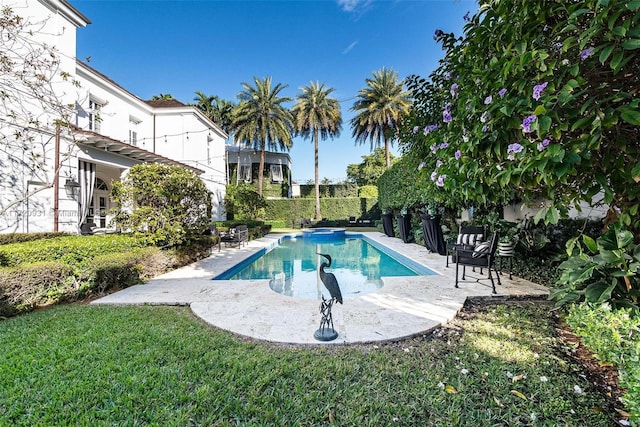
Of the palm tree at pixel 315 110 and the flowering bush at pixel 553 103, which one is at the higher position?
the palm tree at pixel 315 110

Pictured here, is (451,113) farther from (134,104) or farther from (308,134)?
(308,134)

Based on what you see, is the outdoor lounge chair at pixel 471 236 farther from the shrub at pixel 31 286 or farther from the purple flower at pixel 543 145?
→ the shrub at pixel 31 286

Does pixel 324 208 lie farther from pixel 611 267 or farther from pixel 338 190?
pixel 611 267

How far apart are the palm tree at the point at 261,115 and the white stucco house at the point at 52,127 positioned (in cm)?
1033

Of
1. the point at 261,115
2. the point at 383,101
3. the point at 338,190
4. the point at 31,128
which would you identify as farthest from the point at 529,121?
the point at 338,190

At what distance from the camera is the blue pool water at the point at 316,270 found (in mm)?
6965

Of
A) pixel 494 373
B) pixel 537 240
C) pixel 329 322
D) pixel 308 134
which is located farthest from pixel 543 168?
pixel 308 134

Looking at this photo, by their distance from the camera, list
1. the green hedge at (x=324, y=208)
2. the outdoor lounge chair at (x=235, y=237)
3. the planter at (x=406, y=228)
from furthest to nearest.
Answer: the green hedge at (x=324, y=208), the planter at (x=406, y=228), the outdoor lounge chair at (x=235, y=237)

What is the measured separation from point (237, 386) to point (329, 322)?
1.50 metres

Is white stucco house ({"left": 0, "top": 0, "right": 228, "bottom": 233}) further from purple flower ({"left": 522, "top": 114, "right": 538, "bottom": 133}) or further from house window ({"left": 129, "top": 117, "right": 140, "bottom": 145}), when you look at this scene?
purple flower ({"left": 522, "top": 114, "right": 538, "bottom": 133})

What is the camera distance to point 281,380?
2623 millimetres

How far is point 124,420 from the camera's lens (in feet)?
6.84

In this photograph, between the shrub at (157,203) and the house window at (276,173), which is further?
the house window at (276,173)

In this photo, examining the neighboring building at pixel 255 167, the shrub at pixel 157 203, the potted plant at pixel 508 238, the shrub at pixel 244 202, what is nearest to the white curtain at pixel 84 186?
the shrub at pixel 157 203
